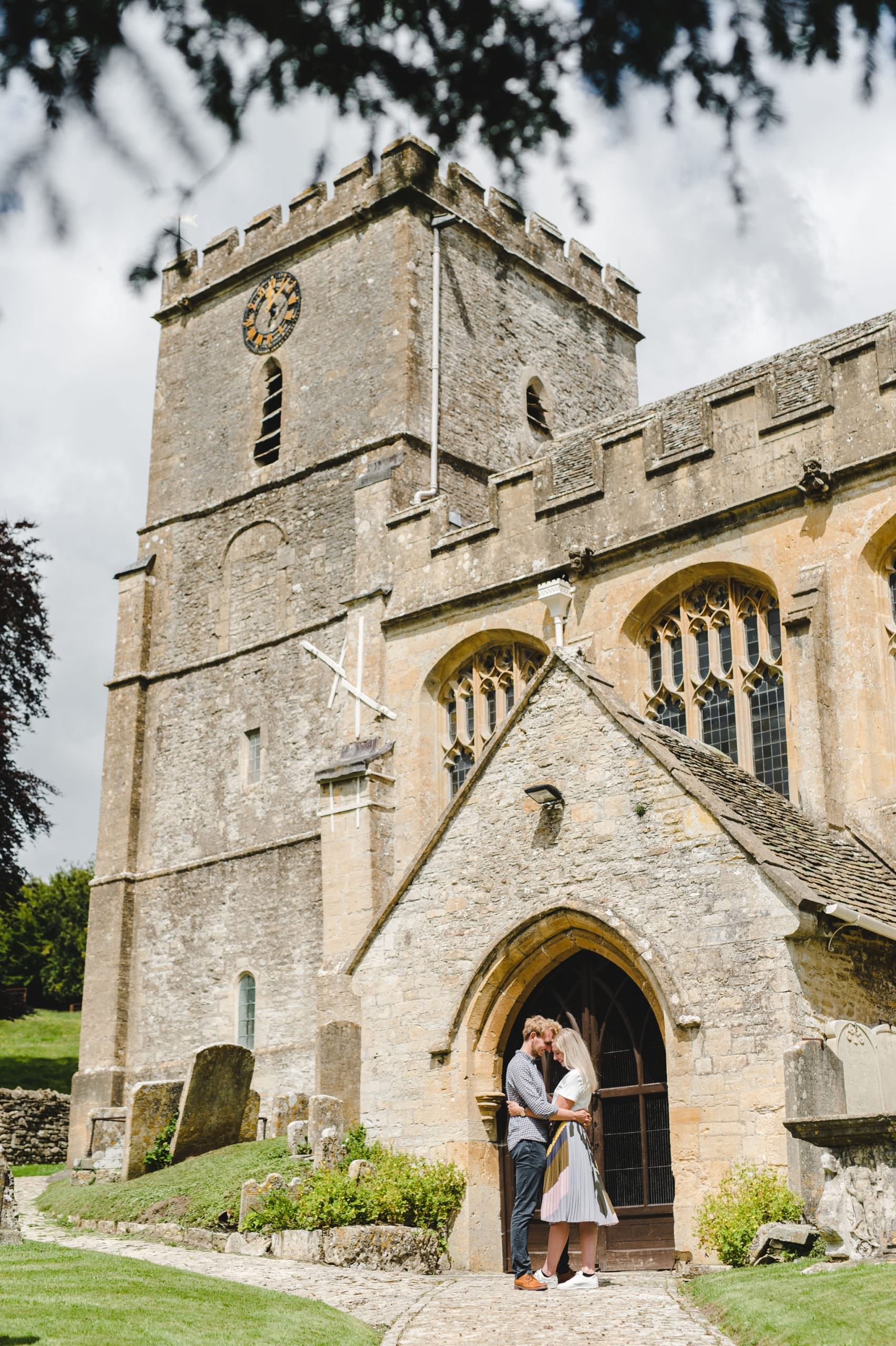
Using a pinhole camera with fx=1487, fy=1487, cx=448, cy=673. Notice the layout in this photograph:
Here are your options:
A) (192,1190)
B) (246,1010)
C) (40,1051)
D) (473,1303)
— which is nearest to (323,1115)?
(192,1190)

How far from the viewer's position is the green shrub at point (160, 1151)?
16.6 m

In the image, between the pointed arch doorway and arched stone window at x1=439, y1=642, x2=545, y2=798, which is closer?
the pointed arch doorway

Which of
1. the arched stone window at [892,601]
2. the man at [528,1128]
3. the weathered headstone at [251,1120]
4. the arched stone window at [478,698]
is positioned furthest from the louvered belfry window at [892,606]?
the weathered headstone at [251,1120]

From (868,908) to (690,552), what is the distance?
273 inches

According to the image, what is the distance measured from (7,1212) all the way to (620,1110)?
4.84m

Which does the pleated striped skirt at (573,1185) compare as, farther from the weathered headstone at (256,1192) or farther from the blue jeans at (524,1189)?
the weathered headstone at (256,1192)

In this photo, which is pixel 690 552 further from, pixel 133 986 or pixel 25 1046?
pixel 25 1046

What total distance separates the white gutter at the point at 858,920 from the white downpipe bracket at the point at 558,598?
7732mm

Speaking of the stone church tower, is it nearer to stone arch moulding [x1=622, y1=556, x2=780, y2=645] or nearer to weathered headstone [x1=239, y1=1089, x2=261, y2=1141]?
stone arch moulding [x1=622, y1=556, x2=780, y2=645]

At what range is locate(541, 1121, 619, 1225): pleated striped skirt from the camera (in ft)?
31.7

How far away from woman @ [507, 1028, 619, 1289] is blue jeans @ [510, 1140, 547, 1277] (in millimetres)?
71

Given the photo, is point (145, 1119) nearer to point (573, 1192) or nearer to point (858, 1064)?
point (573, 1192)

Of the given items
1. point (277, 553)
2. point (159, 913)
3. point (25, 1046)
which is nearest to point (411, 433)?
point (277, 553)

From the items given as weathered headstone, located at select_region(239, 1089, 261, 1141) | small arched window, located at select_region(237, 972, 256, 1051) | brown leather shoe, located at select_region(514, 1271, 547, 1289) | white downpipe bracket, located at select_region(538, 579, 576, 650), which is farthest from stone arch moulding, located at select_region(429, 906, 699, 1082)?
small arched window, located at select_region(237, 972, 256, 1051)
